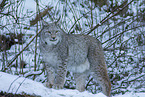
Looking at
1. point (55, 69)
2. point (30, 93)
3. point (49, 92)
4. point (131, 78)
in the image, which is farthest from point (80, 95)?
point (131, 78)

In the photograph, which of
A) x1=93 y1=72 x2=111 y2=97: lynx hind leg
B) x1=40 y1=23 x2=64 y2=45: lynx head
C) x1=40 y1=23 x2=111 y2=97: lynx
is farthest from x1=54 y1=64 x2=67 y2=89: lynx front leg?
x1=93 y1=72 x2=111 y2=97: lynx hind leg

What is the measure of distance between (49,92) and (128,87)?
2.68 meters

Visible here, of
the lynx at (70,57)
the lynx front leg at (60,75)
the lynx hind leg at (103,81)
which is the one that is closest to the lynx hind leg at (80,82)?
the lynx at (70,57)

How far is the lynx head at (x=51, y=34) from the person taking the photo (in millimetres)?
4246

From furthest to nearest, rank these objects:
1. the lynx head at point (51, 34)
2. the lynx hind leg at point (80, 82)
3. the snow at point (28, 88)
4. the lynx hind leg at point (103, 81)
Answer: the lynx hind leg at point (80, 82), the lynx hind leg at point (103, 81), the lynx head at point (51, 34), the snow at point (28, 88)

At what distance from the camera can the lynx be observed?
4316 mm

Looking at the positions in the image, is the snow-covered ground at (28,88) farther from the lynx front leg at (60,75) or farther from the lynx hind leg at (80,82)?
the lynx hind leg at (80,82)

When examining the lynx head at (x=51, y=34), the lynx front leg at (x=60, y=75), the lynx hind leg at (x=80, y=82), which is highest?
the lynx head at (x=51, y=34)

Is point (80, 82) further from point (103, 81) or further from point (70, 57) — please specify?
point (70, 57)

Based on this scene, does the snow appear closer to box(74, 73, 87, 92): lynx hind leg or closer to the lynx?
the lynx

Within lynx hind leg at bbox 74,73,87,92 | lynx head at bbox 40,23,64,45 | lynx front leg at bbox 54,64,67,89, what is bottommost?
lynx hind leg at bbox 74,73,87,92

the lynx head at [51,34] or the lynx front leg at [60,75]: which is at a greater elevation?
the lynx head at [51,34]

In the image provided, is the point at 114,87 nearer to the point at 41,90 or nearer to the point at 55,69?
the point at 55,69

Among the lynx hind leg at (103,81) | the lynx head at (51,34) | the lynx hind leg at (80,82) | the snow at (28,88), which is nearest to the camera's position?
the snow at (28,88)
